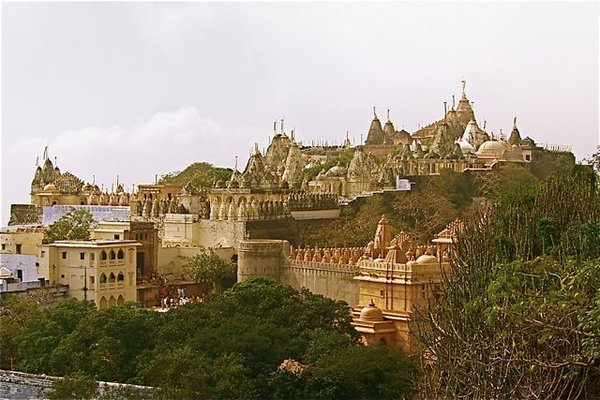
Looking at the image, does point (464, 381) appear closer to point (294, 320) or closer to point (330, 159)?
point (294, 320)

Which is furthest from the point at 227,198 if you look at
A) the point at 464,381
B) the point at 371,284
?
the point at 464,381

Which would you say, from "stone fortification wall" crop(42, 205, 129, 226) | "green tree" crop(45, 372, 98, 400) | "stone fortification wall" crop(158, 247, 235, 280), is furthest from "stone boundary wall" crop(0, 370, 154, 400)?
"stone fortification wall" crop(42, 205, 129, 226)

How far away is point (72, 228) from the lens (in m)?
37.5

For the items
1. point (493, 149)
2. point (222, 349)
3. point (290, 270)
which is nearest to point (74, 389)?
point (222, 349)

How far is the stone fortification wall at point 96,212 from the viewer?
144 ft

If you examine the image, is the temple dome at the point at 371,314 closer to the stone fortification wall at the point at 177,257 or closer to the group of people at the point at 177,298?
the group of people at the point at 177,298

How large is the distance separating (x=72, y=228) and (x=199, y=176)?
18.7 m

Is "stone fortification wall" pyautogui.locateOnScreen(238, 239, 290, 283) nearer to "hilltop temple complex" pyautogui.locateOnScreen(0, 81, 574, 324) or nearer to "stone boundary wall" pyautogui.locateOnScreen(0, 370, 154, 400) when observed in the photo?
"hilltop temple complex" pyautogui.locateOnScreen(0, 81, 574, 324)

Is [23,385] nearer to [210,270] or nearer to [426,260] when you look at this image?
[426,260]

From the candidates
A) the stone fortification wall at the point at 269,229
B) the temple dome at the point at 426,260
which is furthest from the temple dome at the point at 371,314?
the stone fortification wall at the point at 269,229

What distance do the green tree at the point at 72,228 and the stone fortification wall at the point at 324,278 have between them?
6060 mm

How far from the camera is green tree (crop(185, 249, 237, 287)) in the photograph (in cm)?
3522

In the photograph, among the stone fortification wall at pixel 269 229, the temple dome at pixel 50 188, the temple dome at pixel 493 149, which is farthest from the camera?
the temple dome at pixel 493 149

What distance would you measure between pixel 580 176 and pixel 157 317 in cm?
778
